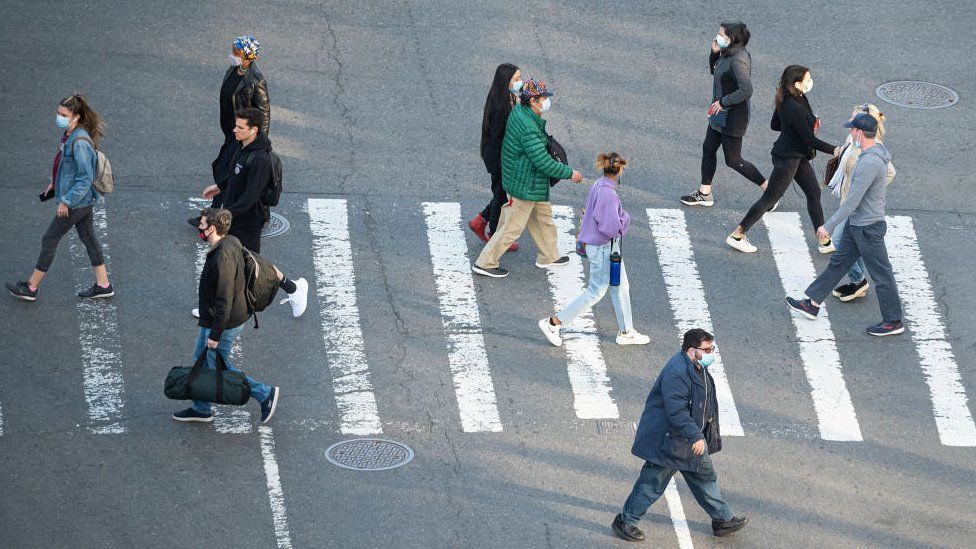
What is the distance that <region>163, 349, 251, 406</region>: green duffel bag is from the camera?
11164mm

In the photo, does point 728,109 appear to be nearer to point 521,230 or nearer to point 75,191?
point 521,230

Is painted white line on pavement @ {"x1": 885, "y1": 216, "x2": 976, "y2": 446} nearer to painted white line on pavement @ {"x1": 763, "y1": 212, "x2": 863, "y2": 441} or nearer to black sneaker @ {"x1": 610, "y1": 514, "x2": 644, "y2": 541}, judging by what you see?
painted white line on pavement @ {"x1": 763, "y1": 212, "x2": 863, "y2": 441}

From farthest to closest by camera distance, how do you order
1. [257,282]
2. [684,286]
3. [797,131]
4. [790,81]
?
[797,131], [790,81], [684,286], [257,282]

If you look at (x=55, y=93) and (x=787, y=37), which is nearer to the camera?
(x=55, y=93)

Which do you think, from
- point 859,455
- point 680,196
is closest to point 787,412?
point 859,455

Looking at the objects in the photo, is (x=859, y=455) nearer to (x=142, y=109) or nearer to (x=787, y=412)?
(x=787, y=412)

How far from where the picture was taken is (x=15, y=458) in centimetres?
1111

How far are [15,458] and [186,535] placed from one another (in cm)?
166

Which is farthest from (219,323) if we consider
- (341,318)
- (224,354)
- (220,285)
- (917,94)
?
(917,94)

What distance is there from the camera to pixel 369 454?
37.6 ft

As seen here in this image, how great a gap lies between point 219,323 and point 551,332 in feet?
10.6

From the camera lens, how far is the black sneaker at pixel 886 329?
13.3 m

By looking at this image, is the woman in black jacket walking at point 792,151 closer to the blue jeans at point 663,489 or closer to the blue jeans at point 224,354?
the blue jeans at point 663,489

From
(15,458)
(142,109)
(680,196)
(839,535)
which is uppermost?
(142,109)
